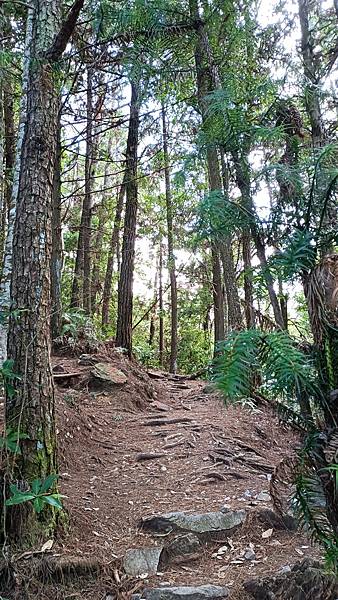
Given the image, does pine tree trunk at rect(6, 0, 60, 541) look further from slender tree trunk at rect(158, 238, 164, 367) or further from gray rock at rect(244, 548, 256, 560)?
slender tree trunk at rect(158, 238, 164, 367)

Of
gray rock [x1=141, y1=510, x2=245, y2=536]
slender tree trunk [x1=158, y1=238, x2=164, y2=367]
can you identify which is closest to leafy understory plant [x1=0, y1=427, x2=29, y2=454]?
gray rock [x1=141, y1=510, x2=245, y2=536]

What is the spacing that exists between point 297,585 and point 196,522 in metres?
1.26

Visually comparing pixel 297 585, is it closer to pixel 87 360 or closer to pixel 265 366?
pixel 265 366

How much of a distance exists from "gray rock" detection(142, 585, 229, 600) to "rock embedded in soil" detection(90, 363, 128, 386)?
3.81m

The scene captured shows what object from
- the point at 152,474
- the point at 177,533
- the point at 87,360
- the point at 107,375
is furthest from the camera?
the point at 87,360

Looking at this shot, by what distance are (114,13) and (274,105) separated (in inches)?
120

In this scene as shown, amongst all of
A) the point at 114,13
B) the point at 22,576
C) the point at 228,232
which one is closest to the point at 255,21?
the point at 114,13

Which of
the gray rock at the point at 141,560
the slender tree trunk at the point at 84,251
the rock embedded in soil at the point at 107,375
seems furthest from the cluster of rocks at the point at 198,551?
the slender tree trunk at the point at 84,251

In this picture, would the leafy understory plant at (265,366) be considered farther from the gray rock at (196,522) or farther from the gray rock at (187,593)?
the gray rock at (196,522)

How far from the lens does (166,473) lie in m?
4.40

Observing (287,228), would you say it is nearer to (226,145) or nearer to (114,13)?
(226,145)

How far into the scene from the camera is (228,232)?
1.97 meters

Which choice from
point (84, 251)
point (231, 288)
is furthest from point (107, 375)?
point (84, 251)

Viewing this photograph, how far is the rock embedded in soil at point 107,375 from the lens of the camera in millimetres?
6551
